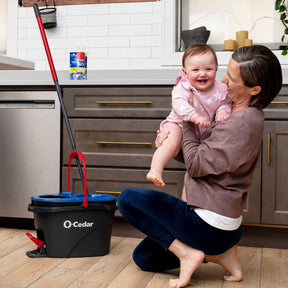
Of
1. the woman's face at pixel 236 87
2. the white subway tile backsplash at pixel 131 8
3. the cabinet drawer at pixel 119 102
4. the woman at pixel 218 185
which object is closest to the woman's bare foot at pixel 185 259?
the woman at pixel 218 185

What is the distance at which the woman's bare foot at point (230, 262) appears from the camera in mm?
1929

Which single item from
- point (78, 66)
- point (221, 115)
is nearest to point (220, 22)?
point (78, 66)

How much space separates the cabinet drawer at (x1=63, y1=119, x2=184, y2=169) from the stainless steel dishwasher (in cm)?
11

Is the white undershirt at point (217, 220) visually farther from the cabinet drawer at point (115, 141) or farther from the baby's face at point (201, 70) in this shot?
the cabinet drawer at point (115, 141)

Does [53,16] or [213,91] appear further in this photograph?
[53,16]

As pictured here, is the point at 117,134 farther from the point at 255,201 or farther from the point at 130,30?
the point at 130,30

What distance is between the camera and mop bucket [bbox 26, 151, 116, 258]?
2.19 m

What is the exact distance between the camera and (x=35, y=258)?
2.22 meters

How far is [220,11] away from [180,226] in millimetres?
2066

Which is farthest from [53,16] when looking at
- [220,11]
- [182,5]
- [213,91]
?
[213,91]

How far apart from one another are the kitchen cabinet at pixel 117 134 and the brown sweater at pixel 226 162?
2.62ft

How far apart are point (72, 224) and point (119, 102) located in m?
0.81

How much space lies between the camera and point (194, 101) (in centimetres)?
195

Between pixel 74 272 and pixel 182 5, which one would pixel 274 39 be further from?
pixel 74 272
